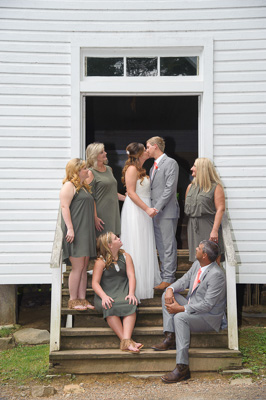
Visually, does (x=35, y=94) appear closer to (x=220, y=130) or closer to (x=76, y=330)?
(x=220, y=130)

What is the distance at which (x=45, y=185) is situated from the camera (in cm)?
771

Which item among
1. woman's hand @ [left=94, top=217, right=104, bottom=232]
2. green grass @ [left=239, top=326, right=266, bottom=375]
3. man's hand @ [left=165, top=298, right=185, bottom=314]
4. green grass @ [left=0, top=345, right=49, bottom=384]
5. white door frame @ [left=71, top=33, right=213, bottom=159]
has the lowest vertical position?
green grass @ [left=0, top=345, right=49, bottom=384]

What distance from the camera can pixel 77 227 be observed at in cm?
636

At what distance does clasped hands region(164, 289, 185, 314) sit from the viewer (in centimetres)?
590

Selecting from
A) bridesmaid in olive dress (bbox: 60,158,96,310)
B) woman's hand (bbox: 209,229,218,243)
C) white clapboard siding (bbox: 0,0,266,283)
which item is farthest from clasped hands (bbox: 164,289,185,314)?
white clapboard siding (bbox: 0,0,266,283)

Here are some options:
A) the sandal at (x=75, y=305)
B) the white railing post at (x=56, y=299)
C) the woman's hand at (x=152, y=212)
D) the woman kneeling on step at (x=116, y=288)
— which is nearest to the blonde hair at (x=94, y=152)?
the woman's hand at (x=152, y=212)

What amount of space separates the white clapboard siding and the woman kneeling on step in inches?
68.7

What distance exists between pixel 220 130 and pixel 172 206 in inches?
65.3

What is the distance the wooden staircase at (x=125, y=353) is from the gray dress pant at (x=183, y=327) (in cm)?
18

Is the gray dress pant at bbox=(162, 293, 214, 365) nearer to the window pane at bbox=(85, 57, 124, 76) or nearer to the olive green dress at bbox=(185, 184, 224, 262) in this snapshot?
the olive green dress at bbox=(185, 184, 224, 262)

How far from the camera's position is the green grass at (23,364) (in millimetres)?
6009

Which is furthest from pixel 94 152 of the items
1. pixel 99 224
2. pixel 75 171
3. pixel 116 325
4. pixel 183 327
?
pixel 183 327

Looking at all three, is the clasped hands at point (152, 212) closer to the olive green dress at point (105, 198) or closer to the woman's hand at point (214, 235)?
the olive green dress at point (105, 198)

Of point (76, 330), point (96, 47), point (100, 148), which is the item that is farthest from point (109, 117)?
point (76, 330)
